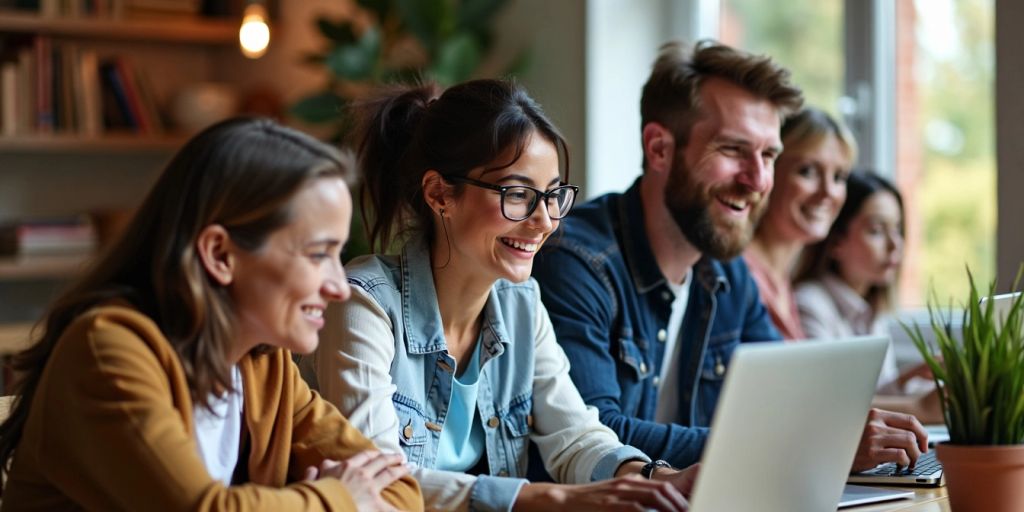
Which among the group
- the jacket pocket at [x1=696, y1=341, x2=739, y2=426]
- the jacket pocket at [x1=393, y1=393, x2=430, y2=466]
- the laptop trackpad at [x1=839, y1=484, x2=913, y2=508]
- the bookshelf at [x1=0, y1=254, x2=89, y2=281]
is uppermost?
the jacket pocket at [x1=393, y1=393, x2=430, y2=466]

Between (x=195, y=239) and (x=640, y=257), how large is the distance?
1.16 metres

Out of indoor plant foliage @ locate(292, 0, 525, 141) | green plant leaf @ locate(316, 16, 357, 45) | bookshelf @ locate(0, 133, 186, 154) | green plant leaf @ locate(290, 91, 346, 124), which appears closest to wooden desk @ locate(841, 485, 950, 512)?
indoor plant foliage @ locate(292, 0, 525, 141)

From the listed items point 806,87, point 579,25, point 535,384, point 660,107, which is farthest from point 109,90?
point 535,384

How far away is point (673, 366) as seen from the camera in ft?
7.67

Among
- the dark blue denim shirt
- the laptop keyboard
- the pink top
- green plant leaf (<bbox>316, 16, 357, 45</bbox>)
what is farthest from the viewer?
green plant leaf (<bbox>316, 16, 357, 45</bbox>)

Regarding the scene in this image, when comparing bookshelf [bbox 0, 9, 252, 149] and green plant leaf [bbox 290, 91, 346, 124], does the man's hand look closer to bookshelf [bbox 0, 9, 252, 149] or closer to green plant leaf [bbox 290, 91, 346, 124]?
green plant leaf [bbox 290, 91, 346, 124]

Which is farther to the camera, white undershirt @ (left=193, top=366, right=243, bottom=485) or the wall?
the wall

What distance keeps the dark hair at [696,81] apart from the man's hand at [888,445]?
71cm

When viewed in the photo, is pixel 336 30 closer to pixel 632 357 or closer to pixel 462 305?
pixel 632 357

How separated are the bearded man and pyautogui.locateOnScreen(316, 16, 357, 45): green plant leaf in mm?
1796

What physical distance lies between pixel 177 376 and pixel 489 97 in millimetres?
666

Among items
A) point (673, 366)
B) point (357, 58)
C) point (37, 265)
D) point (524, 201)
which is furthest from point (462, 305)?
point (37, 265)

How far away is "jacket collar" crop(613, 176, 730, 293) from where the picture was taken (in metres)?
2.24

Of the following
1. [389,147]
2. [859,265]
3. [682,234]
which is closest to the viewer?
[389,147]
